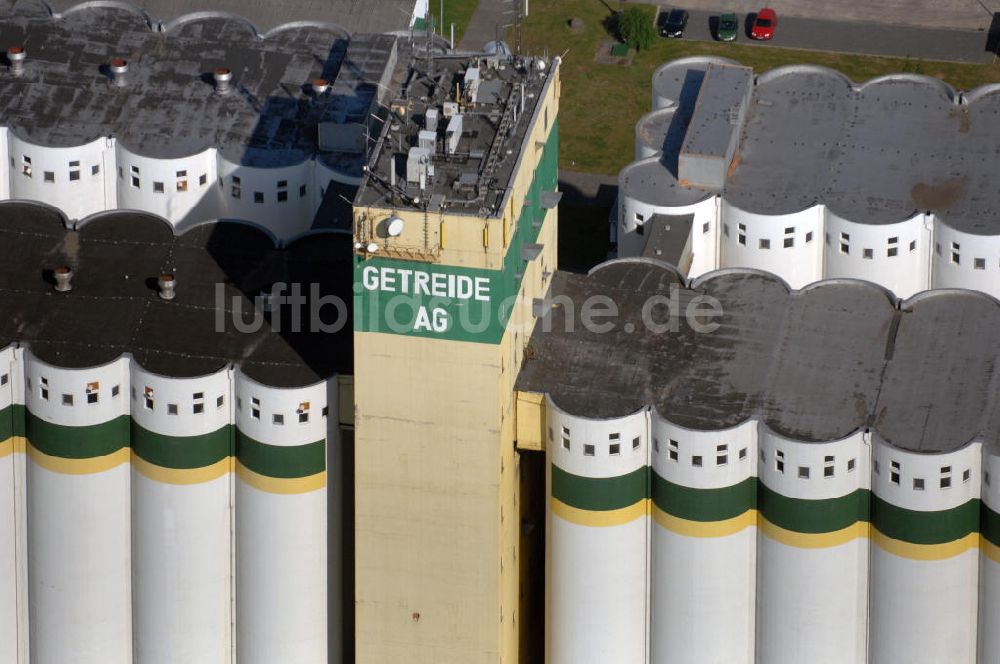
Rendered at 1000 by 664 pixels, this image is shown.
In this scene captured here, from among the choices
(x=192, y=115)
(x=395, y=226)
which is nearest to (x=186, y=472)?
(x=395, y=226)

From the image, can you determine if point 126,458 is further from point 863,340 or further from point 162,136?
point 863,340

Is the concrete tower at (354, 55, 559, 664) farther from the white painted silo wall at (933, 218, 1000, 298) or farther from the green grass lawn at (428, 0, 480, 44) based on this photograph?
the green grass lawn at (428, 0, 480, 44)

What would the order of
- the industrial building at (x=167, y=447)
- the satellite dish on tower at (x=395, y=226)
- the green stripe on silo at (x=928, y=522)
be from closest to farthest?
1. the satellite dish on tower at (x=395, y=226)
2. the green stripe on silo at (x=928, y=522)
3. the industrial building at (x=167, y=447)

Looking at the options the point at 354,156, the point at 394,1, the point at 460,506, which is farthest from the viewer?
the point at 394,1

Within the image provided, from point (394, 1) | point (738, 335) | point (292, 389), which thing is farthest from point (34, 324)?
point (394, 1)

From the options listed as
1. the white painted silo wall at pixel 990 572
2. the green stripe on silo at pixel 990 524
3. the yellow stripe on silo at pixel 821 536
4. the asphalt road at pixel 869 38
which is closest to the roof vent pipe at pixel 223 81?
the yellow stripe on silo at pixel 821 536

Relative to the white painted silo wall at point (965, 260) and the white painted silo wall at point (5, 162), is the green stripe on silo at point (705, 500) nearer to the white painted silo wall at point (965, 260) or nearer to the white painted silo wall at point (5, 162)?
the white painted silo wall at point (965, 260)
